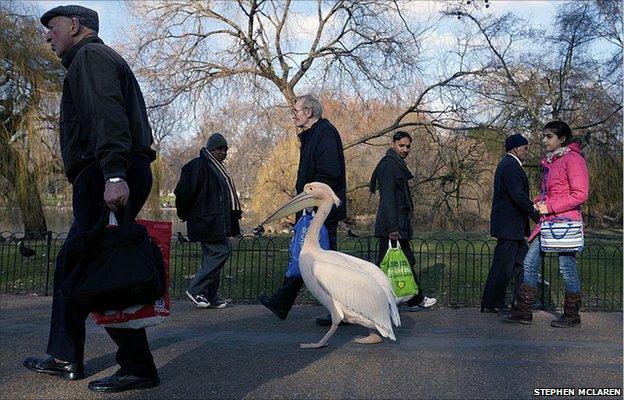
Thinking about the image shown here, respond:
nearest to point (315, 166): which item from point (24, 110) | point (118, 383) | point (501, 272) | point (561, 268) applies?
point (501, 272)

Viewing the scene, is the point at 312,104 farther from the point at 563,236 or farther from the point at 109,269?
the point at 109,269

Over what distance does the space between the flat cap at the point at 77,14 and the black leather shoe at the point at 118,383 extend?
7.85 feet

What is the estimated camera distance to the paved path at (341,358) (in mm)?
4410

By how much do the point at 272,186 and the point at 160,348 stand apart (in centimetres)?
1932

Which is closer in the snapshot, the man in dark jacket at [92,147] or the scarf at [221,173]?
the man in dark jacket at [92,147]

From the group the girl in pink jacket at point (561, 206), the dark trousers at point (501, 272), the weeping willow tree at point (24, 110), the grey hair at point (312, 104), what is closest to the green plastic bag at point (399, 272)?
the dark trousers at point (501, 272)

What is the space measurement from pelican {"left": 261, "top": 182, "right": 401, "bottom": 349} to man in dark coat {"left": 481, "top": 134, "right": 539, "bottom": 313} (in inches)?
80.0

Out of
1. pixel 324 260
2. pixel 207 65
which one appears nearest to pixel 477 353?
pixel 324 260

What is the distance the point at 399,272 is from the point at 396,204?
2.64 ft

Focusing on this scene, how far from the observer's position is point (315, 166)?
21.7ft

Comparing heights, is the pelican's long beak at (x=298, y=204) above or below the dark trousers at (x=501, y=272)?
above

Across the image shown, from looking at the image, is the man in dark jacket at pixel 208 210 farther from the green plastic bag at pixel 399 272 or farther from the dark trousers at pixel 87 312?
the dark trousers at pixel 87 312

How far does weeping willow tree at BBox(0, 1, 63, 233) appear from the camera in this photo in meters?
14.0

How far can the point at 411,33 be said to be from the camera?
17016mm
